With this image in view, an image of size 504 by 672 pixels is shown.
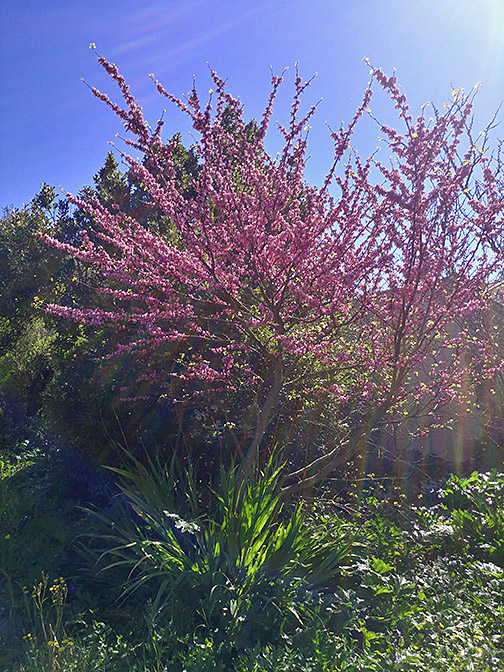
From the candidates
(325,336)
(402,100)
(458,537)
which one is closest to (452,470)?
(458,537)

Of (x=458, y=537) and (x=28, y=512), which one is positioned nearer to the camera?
(x=458, y=537)

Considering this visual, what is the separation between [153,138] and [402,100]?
6.88ft

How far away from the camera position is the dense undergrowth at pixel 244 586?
2.49 meters

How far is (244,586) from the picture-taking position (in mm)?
2867

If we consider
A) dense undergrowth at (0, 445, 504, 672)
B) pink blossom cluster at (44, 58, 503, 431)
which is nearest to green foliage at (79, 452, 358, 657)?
dense undergrowth at (0, 445, 504, 672)

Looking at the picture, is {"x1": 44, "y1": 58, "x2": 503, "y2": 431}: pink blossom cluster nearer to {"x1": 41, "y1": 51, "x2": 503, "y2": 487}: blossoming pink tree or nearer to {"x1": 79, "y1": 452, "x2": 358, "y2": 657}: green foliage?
{"x1": 41, "y1": 51, "x2": 503, "y2": 487}: blossoming pink tree

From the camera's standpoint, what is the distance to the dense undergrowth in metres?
2.49

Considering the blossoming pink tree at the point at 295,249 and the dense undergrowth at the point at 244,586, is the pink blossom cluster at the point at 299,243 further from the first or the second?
the dense undergrowth at the point at 244,586

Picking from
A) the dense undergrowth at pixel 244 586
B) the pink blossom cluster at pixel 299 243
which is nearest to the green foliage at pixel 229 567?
the dense undergrowth at pixel 244 586

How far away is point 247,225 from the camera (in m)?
3.72

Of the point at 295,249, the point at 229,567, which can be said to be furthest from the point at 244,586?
the point at 295,249

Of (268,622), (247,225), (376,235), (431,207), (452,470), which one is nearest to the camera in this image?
(268,622)

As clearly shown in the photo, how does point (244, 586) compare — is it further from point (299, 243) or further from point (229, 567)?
point (299, 243)

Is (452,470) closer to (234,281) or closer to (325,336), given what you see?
(325,336)
